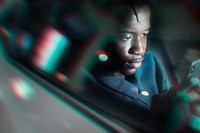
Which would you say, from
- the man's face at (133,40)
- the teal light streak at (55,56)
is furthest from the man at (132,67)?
the teal light streak at (55,56)

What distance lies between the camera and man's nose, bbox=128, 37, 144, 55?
3.82 feet

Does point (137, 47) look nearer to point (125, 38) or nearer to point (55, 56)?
point (125, 38)

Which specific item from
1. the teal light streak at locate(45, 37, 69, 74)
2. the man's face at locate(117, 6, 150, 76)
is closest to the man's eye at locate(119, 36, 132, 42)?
the man's face at locate(117, 6, 150, 76)

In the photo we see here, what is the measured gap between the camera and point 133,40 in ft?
3.81

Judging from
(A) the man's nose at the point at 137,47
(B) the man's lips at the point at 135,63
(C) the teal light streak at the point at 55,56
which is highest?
(A) the man's nose at the point at 137,47

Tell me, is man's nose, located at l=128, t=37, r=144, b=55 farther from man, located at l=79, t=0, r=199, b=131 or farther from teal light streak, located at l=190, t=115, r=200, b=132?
teal light streak, located at l=190, t=115, r=200, b=132

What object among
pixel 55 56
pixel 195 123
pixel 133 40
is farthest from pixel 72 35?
pixel 195 123

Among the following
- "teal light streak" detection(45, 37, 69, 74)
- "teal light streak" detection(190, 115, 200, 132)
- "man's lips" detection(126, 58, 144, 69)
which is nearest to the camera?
"teal light streak" detection(190, 115, 200, 132)

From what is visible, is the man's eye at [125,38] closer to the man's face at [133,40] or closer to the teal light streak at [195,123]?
the man's face at [133,40]

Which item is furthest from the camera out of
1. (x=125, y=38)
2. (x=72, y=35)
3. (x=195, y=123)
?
(x=72, y=35)

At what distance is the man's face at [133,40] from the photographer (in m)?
1.15

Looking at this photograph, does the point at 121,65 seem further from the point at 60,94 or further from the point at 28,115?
the point at 28,115

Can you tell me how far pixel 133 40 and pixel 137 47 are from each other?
0.09ft

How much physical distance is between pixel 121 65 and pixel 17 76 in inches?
16.2
